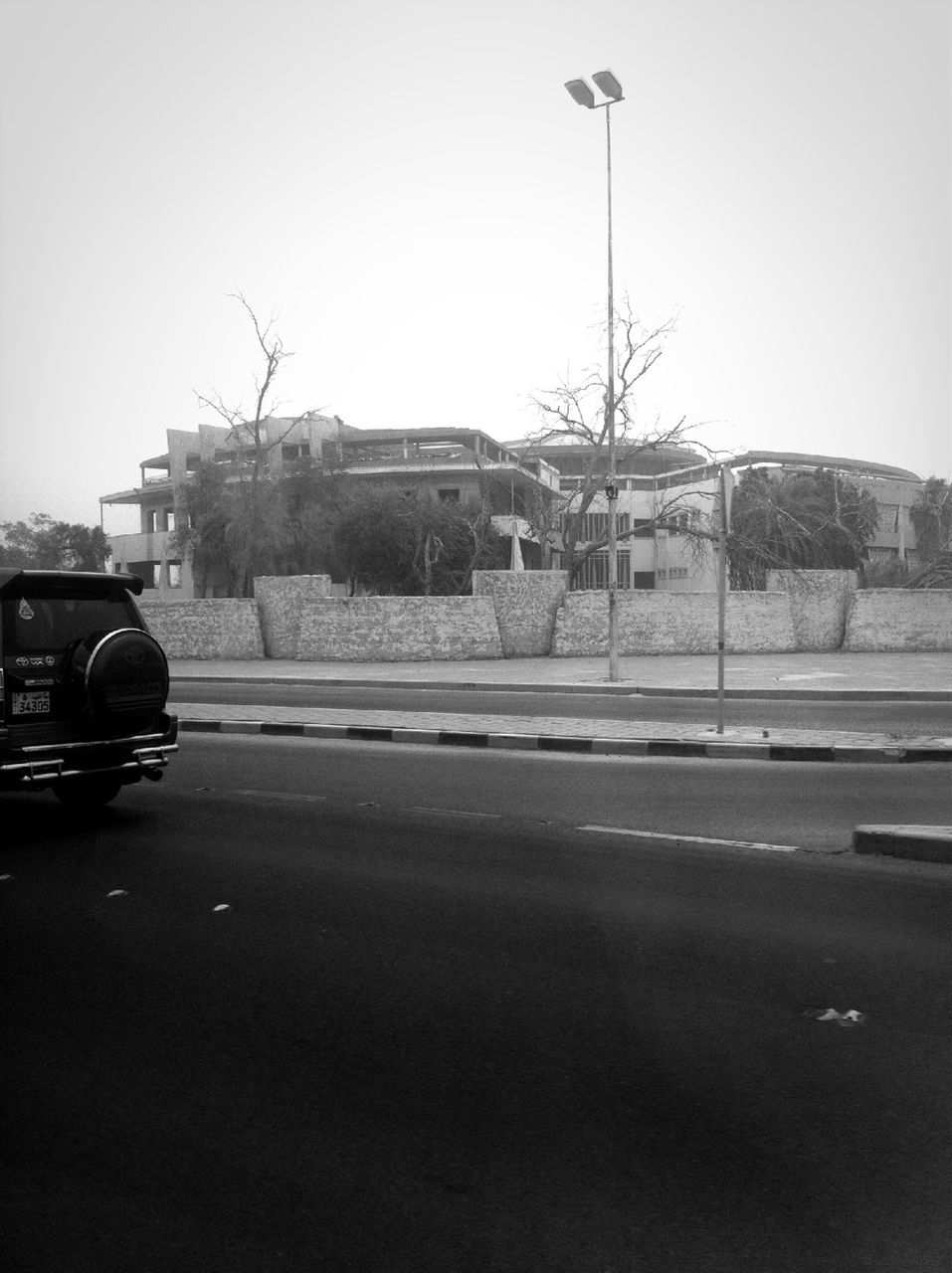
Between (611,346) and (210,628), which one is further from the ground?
(611,346)

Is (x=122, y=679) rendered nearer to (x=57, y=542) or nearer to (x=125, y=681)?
(x=125, y=681)

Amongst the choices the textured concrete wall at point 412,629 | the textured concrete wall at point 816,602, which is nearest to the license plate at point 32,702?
the textured concrete wall at point 412,629

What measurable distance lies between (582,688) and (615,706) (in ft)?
9.27

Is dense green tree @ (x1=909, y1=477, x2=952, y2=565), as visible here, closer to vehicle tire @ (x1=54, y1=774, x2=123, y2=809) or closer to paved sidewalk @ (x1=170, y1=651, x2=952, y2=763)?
paved sidewalk @ (x1=170, y1=651, x2=952, y2=763)

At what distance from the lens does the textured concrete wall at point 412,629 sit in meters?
28.4

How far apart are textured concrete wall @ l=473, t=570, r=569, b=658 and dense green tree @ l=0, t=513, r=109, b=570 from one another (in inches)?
1710

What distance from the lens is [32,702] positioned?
795cm

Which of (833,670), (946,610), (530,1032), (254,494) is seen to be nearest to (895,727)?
(833,670)

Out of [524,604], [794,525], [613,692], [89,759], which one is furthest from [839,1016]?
[794,525]

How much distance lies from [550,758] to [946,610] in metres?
21.0

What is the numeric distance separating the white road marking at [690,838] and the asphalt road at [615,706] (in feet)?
20.8

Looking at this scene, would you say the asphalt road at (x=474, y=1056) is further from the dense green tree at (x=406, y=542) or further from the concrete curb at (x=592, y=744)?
the dense green tree at (x=406, y=542)

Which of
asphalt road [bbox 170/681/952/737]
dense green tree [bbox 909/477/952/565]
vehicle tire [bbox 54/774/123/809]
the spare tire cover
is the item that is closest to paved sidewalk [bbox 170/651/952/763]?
asphalt road [bbox 170/681/952/737]

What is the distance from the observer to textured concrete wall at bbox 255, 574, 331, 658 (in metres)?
29.8
